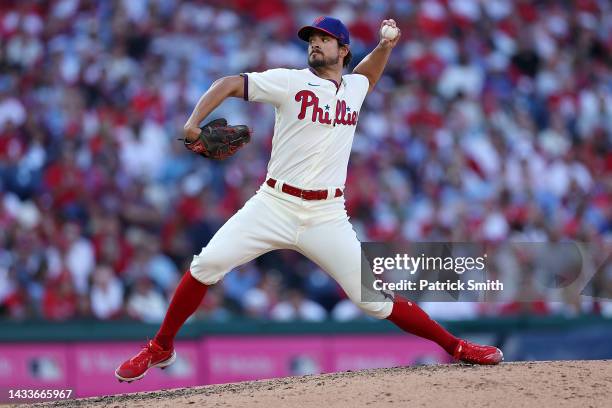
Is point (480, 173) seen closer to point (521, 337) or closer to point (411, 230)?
point (411, 230)

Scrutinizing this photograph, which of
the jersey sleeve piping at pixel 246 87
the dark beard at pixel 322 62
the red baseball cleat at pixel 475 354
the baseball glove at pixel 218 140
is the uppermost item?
the dark beard at pixel 322 62

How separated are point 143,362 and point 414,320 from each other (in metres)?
1.42

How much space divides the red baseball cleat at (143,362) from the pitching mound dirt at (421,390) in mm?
168

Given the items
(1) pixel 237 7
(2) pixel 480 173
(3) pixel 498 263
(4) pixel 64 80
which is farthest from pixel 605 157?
(4) pixel 64 80

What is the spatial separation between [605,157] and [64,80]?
5.59 meters

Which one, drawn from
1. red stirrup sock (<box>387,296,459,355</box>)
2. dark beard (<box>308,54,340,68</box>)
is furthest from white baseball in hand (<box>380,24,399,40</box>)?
red stirrup sock (<box>387,296,459,355</box>)

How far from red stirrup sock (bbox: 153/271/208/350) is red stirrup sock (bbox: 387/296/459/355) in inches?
39.0

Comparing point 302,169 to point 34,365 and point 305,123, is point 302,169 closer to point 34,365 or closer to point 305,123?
point 305,123

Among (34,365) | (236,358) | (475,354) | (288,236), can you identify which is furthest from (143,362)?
(34,365)

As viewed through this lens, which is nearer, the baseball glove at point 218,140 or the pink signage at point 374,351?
the baseball glove at point 218,140

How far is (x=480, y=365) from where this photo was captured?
18.7 feet

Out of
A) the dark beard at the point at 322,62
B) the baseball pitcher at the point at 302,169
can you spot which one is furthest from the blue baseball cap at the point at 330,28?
the dark beard at the point at 322,62

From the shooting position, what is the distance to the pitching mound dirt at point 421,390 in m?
5.03

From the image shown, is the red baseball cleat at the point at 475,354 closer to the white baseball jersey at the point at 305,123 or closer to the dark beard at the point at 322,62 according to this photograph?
the white baseball jersey at the point at 305,123
